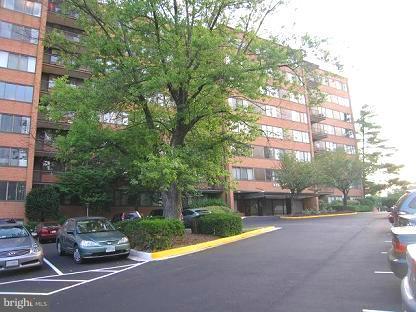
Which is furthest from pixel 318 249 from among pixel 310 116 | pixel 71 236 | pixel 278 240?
pixel 310 116

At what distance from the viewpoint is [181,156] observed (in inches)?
612

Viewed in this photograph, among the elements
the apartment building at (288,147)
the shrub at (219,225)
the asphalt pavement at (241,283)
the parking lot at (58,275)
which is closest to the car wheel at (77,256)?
the parking lot at (58,275)

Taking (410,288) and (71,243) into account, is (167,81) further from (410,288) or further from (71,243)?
(410,288)

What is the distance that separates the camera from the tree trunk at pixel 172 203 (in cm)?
1725

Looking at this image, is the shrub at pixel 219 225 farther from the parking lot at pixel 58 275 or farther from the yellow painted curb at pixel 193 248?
the parking lot at pixel 58 275

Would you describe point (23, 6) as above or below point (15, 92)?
above

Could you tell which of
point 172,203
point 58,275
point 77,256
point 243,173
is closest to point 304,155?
point 243,173

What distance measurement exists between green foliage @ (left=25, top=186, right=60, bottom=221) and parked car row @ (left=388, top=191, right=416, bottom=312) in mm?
29900

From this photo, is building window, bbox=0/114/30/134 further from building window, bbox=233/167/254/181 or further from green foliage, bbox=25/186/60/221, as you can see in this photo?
building window, bbox=233/167/254/181

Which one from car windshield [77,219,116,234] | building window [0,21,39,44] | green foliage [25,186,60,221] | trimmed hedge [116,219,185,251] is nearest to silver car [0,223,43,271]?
car windshield [77,219,116,234]

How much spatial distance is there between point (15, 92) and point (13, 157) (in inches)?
240

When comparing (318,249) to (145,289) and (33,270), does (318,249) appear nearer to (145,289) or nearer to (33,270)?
(145,289)

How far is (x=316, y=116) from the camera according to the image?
196 feet

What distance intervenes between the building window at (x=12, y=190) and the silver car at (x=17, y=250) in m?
24.7
